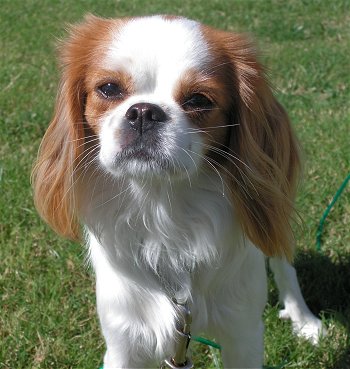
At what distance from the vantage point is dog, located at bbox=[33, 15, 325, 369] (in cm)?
197

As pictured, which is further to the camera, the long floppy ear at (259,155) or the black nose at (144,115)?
the long floppy ear at (259,155)

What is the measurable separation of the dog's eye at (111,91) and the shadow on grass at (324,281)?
1690 mm

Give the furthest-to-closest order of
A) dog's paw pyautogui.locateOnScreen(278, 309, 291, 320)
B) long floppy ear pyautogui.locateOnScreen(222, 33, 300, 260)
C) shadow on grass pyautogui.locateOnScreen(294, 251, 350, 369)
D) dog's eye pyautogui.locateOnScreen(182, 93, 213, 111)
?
shadow on grass pyautogui.locateOnScreen(294, 251, 350, 369)
dog's paw pyautogui.locateOnScreen(278, 309, 291, 320)
long floppy ear pyautogui.locateOnScreen(222, 33, 300, 260)
dog's eye pyautogui.locateOnScreen(182, 93, 213, 111)

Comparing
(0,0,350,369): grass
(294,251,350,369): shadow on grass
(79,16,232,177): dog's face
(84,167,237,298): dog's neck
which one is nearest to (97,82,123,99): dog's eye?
(79,16,232,177): dog's face

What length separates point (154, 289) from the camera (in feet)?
7.65

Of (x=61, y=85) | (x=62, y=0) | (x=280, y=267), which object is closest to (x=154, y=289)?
(x=61, y=85)

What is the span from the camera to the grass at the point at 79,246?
2945 mm

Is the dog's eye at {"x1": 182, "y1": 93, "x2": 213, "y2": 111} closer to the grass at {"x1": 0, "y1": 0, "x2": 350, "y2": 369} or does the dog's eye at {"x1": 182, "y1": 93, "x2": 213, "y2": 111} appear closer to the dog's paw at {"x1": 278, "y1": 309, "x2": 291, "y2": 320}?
the grass at {"x1": 0, "y1": 0, "x2": 350, "y2": 369}

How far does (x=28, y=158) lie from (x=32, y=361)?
5.73 feet

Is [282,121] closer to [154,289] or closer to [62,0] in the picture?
[154,289]

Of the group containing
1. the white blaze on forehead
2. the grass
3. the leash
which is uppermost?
the white blaze on forehead

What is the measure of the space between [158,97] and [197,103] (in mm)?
122

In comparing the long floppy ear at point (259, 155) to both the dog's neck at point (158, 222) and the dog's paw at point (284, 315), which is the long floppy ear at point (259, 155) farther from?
the dog's paw at point (284, 315)

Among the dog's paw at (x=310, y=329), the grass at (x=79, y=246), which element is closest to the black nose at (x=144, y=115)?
the grass at (x=79, y=246)
